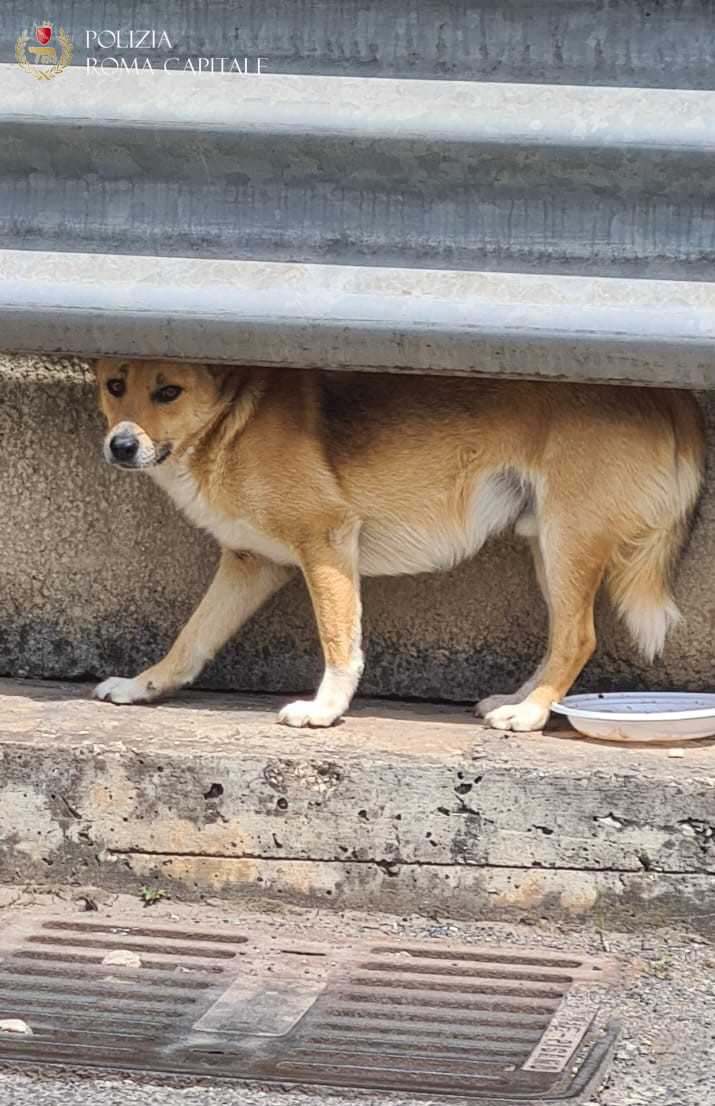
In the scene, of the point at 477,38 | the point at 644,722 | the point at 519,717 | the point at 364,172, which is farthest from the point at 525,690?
the point at 477,38

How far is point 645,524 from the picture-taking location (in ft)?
13.9

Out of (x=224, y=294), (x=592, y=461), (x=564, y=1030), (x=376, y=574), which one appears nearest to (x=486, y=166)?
(x=224, y=294)

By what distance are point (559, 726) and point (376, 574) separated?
2.06ft

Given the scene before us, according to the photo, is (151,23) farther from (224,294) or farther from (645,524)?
(645,524)

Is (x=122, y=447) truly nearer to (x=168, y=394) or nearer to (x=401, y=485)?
(x=168, y=394)

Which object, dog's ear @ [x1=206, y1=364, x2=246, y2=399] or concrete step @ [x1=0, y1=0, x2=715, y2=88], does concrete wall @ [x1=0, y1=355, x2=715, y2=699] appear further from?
concrete step @ [x1=0, y1=0, x2=715, y2=88]

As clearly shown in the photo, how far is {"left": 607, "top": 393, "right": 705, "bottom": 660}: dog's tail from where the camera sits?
421 centimetres

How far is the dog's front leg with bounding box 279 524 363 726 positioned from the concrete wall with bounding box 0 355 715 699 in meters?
0.27

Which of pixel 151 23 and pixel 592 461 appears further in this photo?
pixel 592 461

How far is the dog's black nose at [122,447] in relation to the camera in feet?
14.0

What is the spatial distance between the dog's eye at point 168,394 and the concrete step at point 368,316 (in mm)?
618

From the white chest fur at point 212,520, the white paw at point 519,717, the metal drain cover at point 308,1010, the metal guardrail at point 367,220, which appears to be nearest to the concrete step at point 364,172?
the metal guardrail at point 367,220

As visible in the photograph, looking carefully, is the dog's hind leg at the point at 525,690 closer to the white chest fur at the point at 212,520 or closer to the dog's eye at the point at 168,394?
the white chest fur at the point at 212,520

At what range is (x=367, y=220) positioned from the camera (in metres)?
3.63
